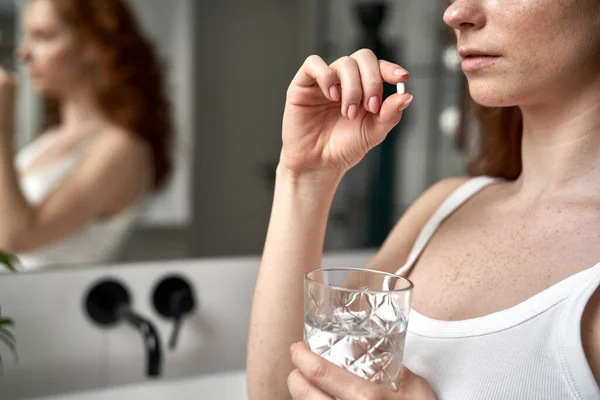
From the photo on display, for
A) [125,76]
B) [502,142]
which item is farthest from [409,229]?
[125,76]

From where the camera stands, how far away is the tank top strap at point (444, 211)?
0.86 m

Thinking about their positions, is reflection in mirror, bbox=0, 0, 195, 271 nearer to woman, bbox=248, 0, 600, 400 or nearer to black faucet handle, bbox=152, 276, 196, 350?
black faucet handle, bbox=152, 276, 196, 350

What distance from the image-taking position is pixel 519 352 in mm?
636

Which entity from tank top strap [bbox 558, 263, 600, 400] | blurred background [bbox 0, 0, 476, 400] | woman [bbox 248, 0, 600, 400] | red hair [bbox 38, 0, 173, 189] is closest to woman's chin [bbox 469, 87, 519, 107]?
woman [bbox 248, 0, 600, 400]

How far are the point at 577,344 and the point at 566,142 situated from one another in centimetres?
30

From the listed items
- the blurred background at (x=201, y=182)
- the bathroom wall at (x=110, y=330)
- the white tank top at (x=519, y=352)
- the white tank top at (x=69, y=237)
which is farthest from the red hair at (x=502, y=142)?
the white tank top at (x=69, y=237)

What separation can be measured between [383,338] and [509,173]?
0.52 m

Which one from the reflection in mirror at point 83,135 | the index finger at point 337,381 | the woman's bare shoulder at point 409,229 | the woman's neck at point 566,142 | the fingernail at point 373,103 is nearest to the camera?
the index finger at point 337,381

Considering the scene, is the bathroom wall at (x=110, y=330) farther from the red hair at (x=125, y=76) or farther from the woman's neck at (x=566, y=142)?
the woman's neck at (x=566, y=142)

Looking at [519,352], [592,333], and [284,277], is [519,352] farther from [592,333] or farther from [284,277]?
[284,277]

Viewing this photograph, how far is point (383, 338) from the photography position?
21.6 inches

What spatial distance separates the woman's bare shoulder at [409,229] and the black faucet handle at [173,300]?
436 mm

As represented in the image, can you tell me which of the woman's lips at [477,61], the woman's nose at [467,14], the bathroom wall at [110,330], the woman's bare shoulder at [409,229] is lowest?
the bathroom wall at [110,330]

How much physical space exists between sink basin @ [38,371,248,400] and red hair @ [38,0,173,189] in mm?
373
